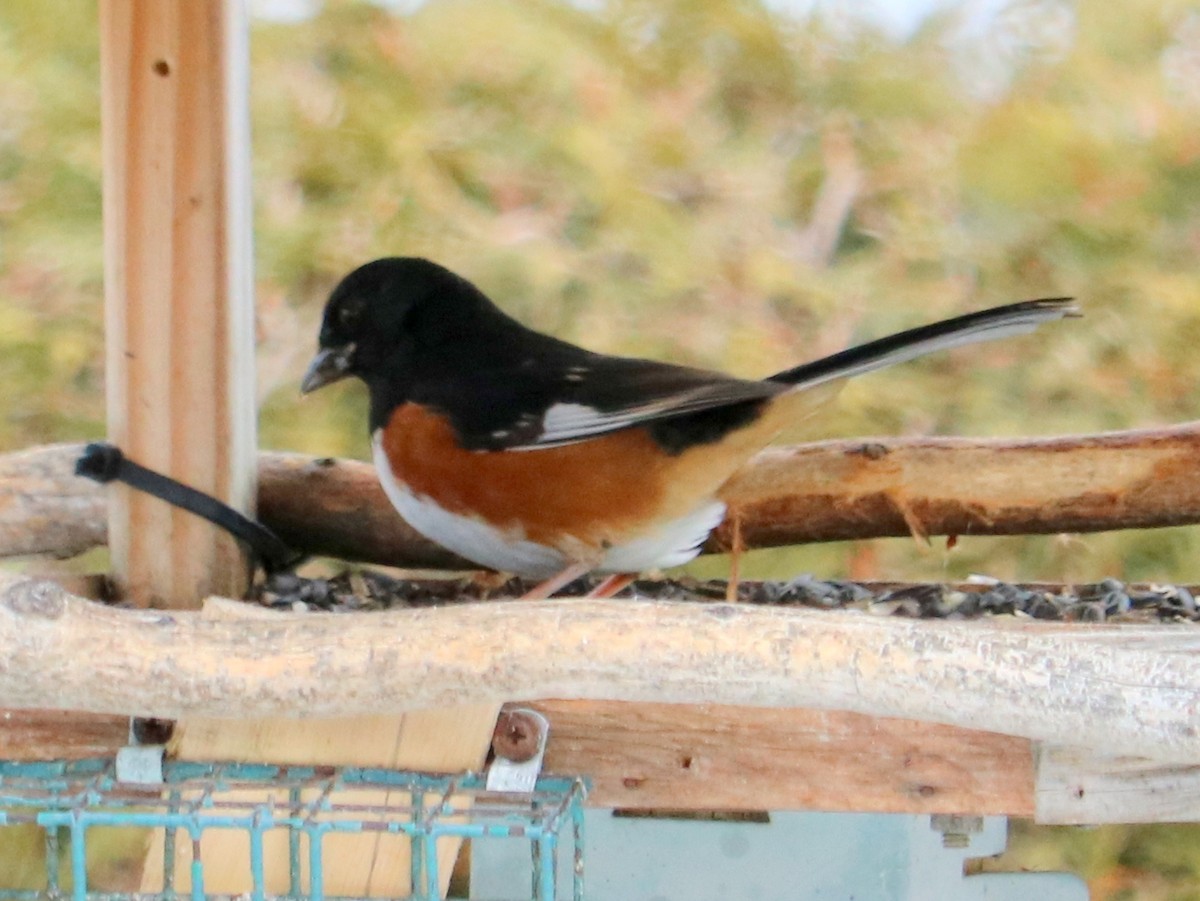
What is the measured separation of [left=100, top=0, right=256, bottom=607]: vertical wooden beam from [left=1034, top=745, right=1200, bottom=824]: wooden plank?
103 cm

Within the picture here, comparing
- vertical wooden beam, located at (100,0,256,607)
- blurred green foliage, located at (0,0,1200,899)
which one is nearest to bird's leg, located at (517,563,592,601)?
vertical wooden beam, located at (100,0,256,607)

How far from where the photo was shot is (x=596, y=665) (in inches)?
49.7

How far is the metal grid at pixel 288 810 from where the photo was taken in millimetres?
1318

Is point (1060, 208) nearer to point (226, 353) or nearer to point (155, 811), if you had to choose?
point (226, 353)

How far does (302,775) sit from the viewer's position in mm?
1464

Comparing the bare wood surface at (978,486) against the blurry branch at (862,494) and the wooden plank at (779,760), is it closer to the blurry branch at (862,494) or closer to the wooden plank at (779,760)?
the blurry branch at (862,494)

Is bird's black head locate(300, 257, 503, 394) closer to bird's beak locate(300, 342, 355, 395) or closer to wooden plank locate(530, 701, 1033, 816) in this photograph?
bird's beak locate(300, 342, 355, 395)

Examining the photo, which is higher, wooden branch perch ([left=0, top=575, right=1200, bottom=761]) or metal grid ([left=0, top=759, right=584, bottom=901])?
wooden branch perch ([left=0, top=575, right=1200, bottom=761])

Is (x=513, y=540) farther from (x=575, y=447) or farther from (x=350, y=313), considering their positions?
(x=350, y=313)

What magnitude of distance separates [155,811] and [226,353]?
580 millimetres

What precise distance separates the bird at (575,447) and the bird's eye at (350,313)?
0.10 metres

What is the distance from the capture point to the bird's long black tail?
1.61 m

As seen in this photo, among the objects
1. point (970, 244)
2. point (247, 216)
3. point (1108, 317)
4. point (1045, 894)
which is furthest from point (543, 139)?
point (1045, 894)

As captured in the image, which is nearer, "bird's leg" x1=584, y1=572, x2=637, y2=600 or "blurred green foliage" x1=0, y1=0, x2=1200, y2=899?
"bird's leg" x1=584, y1=572, x2=637, y2=600
